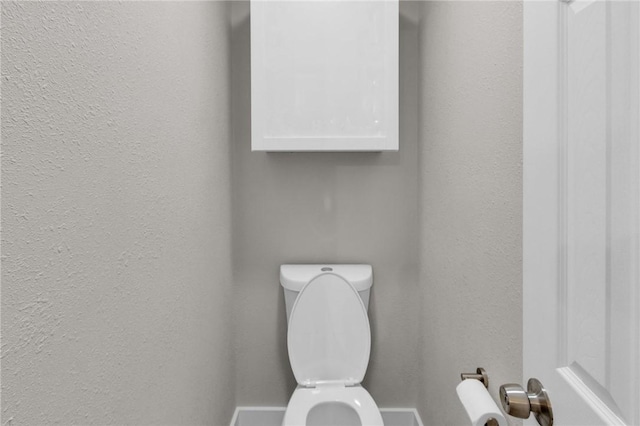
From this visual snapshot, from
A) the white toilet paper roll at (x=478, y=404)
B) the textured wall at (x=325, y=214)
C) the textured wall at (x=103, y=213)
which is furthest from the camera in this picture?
the textured wall at (x=325, y=214)

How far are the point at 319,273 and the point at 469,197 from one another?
27.8 inches

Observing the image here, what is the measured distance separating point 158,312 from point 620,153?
0.96m

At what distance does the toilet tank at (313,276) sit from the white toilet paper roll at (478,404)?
836mm

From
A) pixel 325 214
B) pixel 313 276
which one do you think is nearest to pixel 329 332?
pixel 313 276

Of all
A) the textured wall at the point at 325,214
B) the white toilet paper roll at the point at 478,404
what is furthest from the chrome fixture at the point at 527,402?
the textured wall at the point at 325,214

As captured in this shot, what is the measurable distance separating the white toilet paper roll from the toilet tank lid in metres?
0.84

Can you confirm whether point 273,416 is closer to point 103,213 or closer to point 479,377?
point 479,377

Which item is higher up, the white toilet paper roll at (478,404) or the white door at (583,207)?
the white door at (583,207)

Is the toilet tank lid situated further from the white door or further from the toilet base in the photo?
the white door

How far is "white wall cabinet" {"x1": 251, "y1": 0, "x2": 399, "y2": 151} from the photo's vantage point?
164cm

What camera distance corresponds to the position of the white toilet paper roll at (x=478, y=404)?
2.70ft

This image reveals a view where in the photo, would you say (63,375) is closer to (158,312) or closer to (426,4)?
(158,312)

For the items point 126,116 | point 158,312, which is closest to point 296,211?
point 158,312

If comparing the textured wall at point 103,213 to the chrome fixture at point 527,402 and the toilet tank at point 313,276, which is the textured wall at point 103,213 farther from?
the chrome fixture at point 527,402
